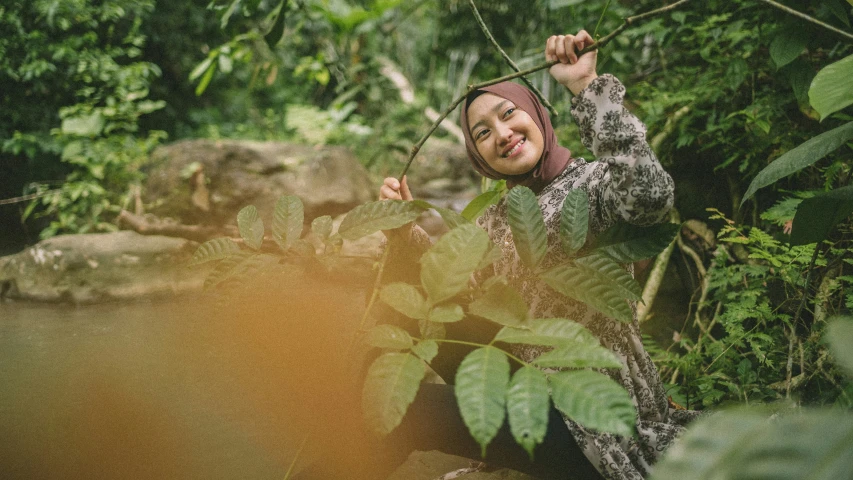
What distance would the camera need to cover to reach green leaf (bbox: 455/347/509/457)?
0.45 m

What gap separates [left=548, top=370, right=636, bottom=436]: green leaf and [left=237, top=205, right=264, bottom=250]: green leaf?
46 cm

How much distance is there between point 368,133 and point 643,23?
166 inches

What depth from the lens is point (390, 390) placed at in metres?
0.52

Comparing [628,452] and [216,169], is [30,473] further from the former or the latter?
[216,169]

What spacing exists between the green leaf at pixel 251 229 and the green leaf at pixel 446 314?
29cm

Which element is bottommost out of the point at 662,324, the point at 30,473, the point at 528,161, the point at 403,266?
the point at 30,473

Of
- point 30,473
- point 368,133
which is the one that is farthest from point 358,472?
point 368,133

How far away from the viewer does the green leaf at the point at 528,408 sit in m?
0.44

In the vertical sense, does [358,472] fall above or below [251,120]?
below

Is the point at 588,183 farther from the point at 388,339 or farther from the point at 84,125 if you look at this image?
the point at 84,125

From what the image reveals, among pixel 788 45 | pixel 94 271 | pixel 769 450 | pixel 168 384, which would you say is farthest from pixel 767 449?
pixel 94 271

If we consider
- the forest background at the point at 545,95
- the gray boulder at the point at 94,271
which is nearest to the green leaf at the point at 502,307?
the forest background at the point at 545,95

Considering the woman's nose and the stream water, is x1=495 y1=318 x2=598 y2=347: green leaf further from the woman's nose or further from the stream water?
the woman's nose

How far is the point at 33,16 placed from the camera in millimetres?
4270
